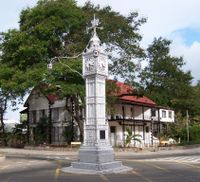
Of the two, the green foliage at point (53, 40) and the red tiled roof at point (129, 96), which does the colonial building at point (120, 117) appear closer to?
the red tiled roof at point (129, 96)

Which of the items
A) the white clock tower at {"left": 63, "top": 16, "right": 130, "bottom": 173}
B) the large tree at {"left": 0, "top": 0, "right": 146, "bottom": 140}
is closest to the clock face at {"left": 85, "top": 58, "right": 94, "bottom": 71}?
the white clock tower at {"left": 63, "top": 16, "right": 130, "bottom": 173}

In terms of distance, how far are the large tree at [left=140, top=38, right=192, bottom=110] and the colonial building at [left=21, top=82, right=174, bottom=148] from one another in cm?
379

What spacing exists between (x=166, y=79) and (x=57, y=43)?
88.9 ft

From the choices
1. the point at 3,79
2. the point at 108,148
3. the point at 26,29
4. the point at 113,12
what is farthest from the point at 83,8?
the point at 108,148

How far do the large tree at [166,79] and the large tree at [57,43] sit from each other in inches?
608

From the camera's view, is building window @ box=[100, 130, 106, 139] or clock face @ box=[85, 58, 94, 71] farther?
clock face @ box=[85, 58, 94, 71]

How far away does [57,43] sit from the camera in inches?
1794

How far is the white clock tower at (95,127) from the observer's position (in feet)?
66.5

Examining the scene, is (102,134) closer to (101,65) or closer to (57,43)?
(101,65)

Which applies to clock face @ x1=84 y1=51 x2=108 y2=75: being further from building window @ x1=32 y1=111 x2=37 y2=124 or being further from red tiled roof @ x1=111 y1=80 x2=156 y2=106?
building window @ x1=32 y1=111 x2=37 y2=124

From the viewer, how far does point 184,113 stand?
246ft

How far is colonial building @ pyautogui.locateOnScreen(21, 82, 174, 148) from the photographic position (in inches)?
2141

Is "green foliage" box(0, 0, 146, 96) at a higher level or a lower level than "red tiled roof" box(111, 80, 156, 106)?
higher

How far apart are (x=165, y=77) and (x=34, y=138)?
24.4m
